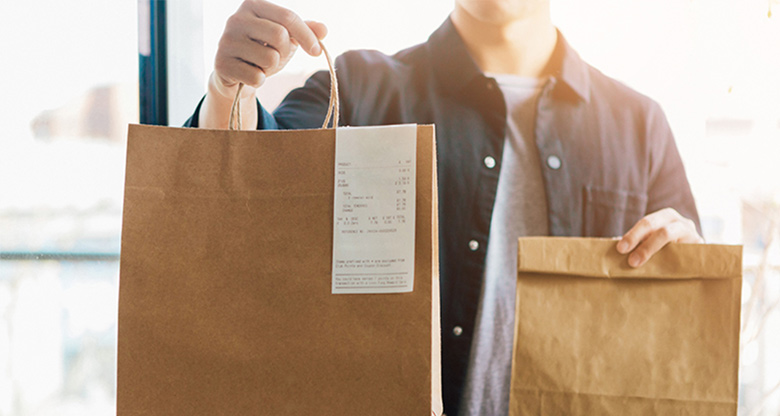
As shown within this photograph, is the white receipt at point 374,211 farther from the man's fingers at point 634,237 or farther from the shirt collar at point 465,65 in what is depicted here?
the shirt collar at point 465,65

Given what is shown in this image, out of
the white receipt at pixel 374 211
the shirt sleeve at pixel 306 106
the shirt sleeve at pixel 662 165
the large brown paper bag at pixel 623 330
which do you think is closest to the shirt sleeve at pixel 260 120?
the shirt sleeve at pixel 306 106

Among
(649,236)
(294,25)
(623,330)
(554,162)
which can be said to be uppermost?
(294,25)

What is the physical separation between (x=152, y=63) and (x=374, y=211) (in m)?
0.69

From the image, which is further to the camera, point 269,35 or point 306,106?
point 306,106

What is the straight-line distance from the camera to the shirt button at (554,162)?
88cm

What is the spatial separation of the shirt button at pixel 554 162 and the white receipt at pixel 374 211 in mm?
489

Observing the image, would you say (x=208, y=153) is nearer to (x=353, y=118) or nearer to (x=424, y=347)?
(x=424, y=347)

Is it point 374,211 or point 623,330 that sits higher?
point 374,211

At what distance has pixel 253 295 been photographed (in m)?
0.47

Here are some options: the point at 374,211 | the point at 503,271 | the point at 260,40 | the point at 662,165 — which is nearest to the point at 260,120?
the point at 260,40

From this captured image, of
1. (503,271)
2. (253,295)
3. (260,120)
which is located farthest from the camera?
(503,271)

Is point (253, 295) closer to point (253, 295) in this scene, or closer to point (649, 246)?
point (253, 295)

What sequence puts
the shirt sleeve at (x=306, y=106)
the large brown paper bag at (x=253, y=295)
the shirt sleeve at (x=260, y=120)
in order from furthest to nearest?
the shirt sleeve at (x=306, y=106), the shirt sleeve at (x=260, y=120), the large brown paper bag at (x=253, y=295)

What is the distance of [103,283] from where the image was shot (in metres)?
→ 0.91
